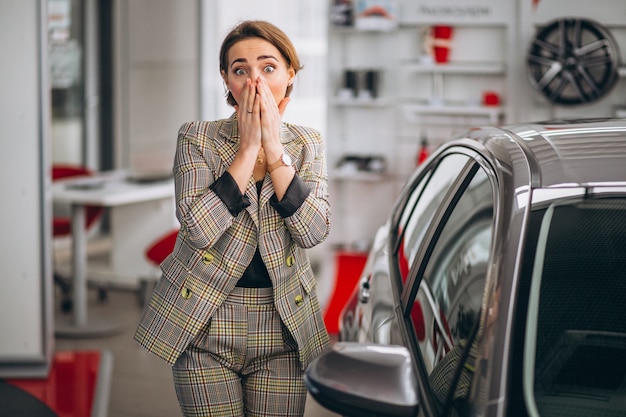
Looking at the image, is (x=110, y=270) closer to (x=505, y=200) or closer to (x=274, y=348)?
(x=274, y=348)

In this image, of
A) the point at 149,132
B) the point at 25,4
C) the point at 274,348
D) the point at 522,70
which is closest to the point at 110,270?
the point at 149,132

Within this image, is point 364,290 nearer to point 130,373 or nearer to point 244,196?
point 244,196

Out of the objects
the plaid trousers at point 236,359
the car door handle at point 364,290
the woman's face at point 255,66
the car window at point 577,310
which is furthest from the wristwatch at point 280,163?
the car door handle at point 364,290

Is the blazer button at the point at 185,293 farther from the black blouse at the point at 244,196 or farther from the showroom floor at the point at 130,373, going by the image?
the showroom floor at the point at 130,373

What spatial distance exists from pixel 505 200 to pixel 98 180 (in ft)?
15.4

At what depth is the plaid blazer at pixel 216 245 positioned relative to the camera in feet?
6.17

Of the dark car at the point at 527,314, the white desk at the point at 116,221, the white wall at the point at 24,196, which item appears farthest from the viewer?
the white desk at the point at 116,221

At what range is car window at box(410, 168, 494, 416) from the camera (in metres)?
1.59

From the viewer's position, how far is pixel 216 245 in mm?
1918

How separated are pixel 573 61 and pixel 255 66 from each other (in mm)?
3618

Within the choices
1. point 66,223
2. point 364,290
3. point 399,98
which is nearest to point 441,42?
point 399,98

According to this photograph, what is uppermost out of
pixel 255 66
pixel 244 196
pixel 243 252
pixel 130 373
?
pixel 255 66

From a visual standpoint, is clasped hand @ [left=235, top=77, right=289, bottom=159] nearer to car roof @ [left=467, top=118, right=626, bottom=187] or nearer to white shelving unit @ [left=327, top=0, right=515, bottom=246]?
car roof @ [left=467, top=118, right=626, bottom=187]

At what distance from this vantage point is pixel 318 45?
6867 mm
